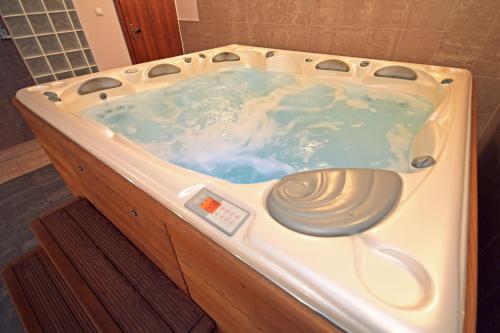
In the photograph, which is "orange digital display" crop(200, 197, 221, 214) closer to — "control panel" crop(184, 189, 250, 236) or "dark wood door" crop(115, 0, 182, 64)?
"control panel" crop(184, 189, 250, 236)

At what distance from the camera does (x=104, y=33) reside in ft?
7.95

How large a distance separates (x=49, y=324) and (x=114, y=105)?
124 centimetres

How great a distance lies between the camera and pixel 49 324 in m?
0.84

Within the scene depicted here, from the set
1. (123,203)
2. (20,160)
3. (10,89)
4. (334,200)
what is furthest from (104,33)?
(334,200)

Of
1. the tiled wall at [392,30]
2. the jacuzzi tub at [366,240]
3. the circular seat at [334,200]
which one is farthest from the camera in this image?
the tiled wall at [392,30]

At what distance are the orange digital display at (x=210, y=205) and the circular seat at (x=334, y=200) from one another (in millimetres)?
122

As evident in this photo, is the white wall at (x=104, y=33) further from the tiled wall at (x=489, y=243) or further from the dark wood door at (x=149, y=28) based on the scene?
the tiled wall at (x=489, y=243)

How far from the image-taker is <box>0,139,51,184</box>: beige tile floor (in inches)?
71.9

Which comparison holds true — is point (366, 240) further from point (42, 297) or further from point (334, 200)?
point (42, 297)

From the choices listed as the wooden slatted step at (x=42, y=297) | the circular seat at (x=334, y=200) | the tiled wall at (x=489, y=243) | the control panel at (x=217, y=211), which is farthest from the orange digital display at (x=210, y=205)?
the tiled wall at (x=489, y=243)

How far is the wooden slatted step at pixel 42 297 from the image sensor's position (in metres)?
0.84

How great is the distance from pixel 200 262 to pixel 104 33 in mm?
2821

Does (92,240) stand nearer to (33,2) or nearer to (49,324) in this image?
(49,324)

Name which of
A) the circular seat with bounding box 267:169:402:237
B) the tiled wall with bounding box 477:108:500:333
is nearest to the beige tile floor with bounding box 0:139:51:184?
the circular seat with bounding box 267:169:402:237
